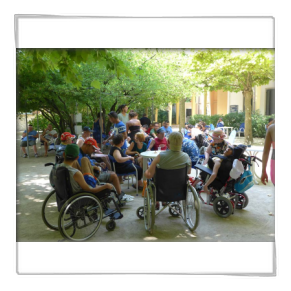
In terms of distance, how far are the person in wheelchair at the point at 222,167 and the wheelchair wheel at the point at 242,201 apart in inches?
20.4

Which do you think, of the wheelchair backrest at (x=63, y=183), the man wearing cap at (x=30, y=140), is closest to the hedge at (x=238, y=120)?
the man wearing cap at (x=30, y=140)

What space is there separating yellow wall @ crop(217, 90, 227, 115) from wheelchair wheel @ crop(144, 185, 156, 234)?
13.1m

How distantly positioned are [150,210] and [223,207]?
1.26 meters

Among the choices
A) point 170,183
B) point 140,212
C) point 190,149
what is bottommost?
point 140,212

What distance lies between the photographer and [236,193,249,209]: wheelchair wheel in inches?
186

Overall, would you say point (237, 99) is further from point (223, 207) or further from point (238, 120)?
point (223, 207)

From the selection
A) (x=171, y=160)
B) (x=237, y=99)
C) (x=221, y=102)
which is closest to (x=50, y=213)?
(x=171, y=160)

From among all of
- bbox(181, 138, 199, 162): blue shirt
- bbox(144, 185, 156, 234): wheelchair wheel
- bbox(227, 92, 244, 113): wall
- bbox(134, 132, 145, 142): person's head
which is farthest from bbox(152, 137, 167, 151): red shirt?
bbox(227, 92, 244, 113): wall

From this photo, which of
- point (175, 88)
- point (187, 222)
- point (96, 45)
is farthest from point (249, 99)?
point (96, 45)

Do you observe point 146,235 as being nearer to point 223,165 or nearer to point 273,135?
point 223,165

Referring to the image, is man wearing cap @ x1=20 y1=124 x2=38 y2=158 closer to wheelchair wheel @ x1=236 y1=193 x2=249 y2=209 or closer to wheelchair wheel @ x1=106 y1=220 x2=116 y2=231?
wheelchair wheel @ x1=106 y1=220 x2=116 y2=231

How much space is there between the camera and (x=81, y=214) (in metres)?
3.51
